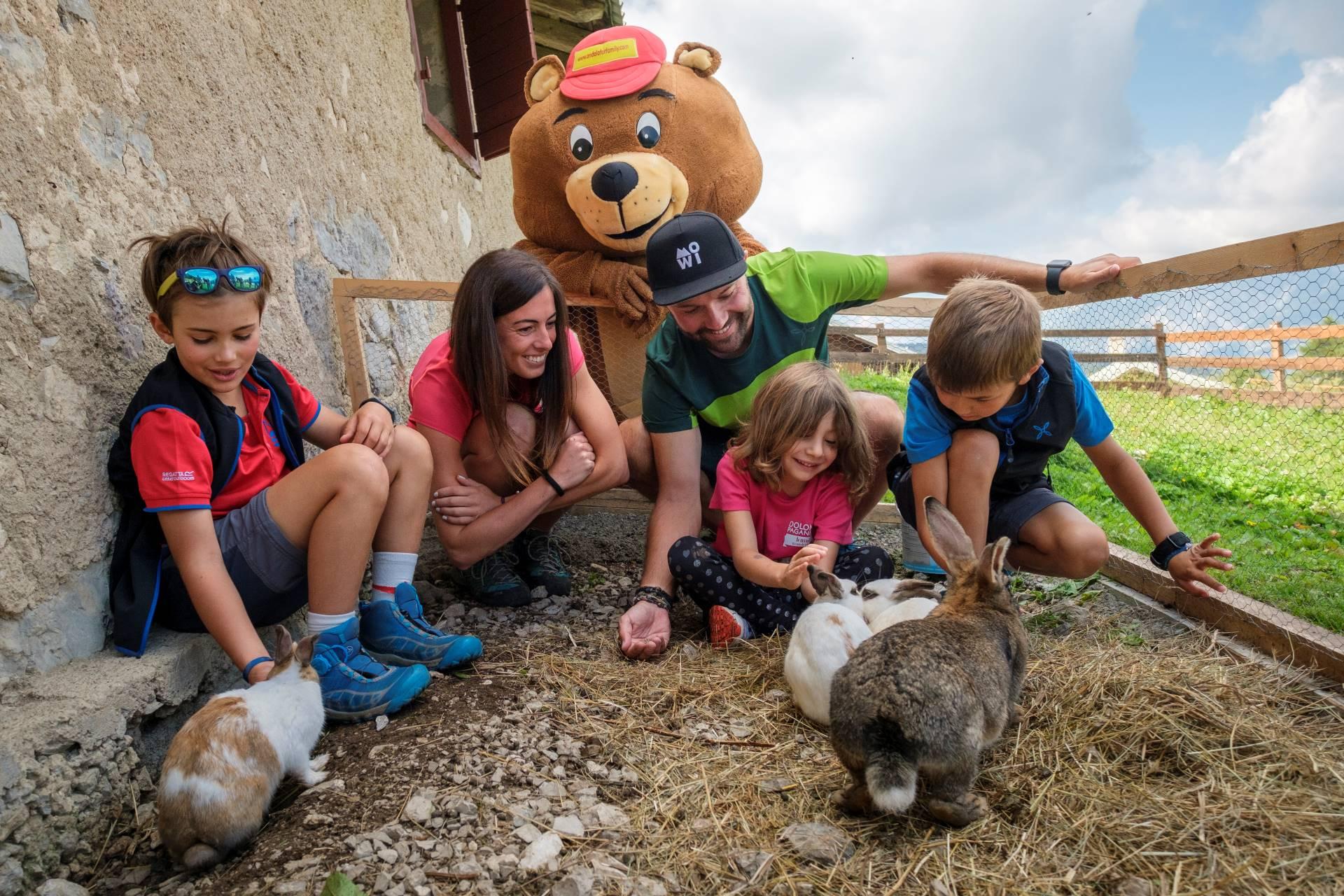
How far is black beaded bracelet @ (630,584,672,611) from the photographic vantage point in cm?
285

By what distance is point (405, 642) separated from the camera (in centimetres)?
246

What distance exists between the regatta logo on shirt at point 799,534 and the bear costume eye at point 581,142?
2004 millimetres

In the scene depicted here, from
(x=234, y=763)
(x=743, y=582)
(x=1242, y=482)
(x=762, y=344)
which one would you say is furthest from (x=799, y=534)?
(x=1242, y=482)

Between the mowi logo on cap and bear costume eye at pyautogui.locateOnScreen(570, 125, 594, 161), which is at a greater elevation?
bear costume eye at pyautogui.locateOnScreen(570, 125, 594, 161)

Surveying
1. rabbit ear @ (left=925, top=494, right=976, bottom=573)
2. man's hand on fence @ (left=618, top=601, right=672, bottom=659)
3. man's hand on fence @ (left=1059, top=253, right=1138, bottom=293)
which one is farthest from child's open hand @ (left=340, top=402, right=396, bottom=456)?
man's hand on fence @ (left=1059, top=253, right=1138, bottom=293)

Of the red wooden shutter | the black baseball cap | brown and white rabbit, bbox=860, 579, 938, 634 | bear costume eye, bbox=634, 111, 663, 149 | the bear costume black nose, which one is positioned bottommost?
brown and white rabbit, bbox=860, 579, 938, 634

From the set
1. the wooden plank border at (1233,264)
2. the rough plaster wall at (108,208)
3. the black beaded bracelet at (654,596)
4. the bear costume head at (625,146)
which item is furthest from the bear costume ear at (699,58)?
the black beaded bracelet at (654,596)

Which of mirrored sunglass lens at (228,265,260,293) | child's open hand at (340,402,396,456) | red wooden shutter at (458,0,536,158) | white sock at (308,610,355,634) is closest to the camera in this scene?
mirrored sunglass lens at (228,265,260,293)

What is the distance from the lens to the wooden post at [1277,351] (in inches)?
143

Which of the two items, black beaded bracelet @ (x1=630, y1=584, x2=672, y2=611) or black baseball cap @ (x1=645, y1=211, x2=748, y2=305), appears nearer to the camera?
black baseball cap @ (x1=645, y1=211, x2=748, y2=305)

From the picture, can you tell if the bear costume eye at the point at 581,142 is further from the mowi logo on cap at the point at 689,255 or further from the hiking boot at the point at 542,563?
the hiking boot at the point at 542,563

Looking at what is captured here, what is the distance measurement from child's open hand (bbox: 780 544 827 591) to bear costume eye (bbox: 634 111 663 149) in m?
2.12

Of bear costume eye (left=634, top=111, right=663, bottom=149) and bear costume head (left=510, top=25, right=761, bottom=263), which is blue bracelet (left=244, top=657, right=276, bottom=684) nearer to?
bear costume head (left=510, top=25, right=761, bottom=263)

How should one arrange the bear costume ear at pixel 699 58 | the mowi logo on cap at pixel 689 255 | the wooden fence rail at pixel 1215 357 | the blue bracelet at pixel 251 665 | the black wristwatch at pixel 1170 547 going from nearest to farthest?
the blue bracelet at pixel 251 665
the black wristwatch at pixel 1170 547
the mowi logo on cap at pixel 689 255
the wooden fence rail at pixel 1215 357
the bear costume ear at pixel 699 58
